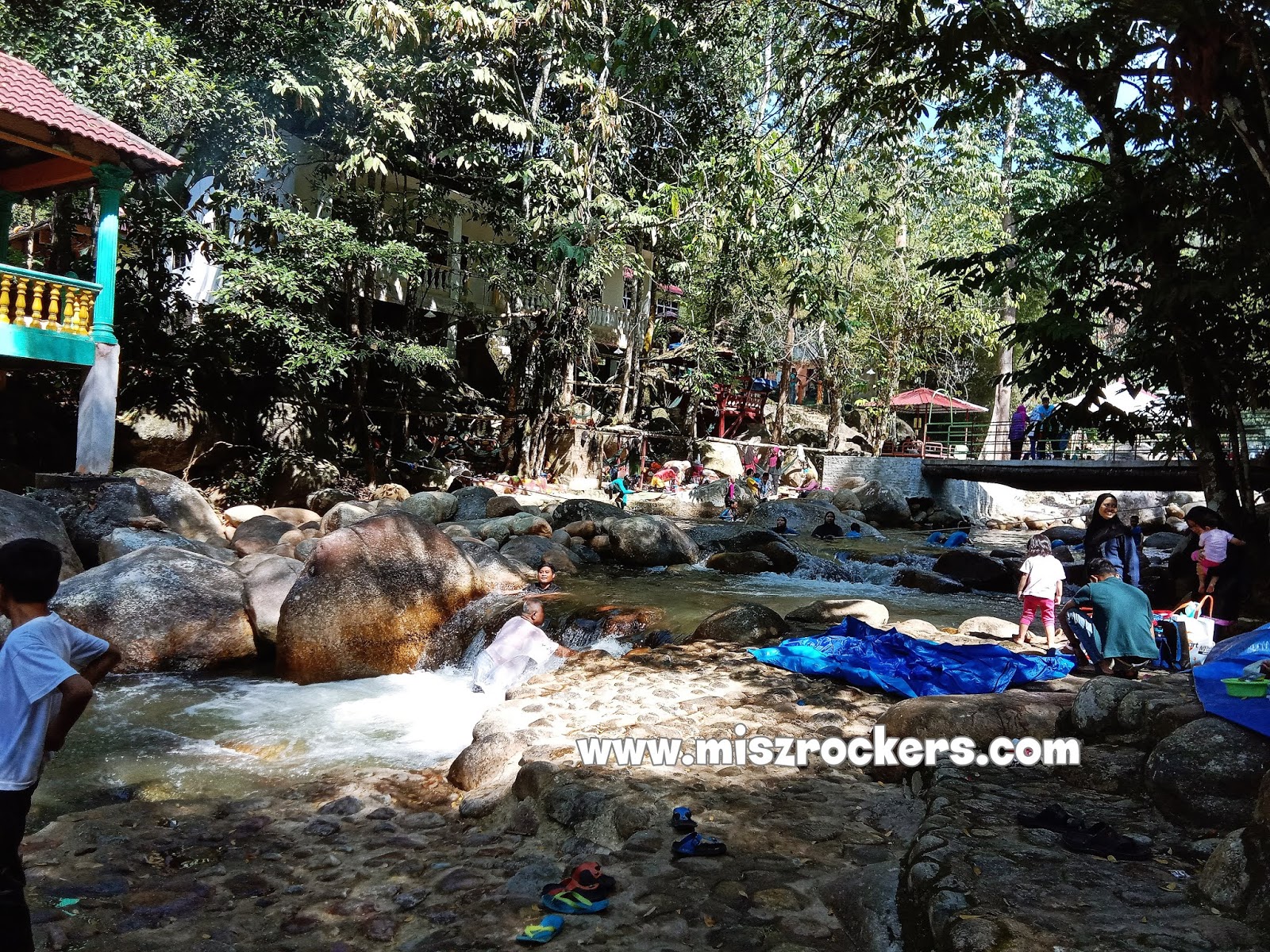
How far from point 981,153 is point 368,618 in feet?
69.9

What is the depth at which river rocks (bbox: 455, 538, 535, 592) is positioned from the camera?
1046 cm

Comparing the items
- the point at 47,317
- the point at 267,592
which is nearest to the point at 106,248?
the point at 47,317

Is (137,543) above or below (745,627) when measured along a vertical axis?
above

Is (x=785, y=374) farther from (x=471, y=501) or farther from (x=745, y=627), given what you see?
(x=745, y=627)

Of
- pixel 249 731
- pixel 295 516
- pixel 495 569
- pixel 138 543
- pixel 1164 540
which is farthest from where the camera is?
pixel 1164 540

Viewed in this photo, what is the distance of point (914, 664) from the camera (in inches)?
261

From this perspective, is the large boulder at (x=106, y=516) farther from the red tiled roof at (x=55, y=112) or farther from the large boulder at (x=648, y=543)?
the large boulder at (x=648, y=543)

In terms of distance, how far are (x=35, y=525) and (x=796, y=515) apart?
14.9 meters

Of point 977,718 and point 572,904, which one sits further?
point 977,718

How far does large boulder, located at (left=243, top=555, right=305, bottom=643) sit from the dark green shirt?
7205 millimetres

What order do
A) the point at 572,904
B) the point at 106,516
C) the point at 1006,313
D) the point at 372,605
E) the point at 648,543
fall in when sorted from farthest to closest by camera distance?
the point at 1006,313 → the point at 648,543 → the point at 106,516 → the point at 372,605 → the point at 572,904

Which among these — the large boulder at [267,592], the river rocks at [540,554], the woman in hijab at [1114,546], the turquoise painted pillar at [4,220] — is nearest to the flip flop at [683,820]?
the large boulder at [267,592]

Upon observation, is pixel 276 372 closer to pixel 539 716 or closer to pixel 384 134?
pixel 384 134

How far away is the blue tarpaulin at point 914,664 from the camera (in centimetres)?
636
